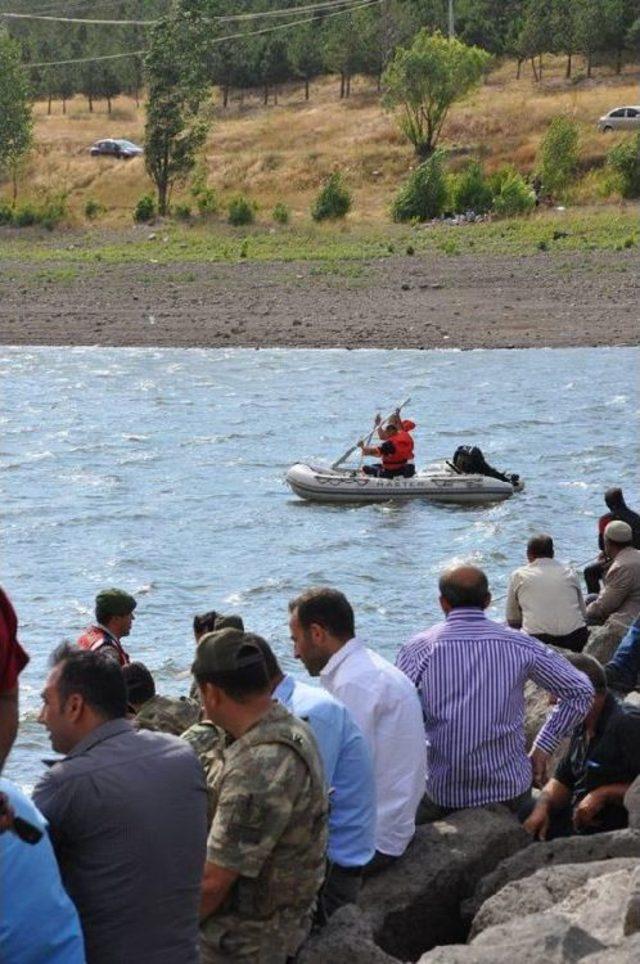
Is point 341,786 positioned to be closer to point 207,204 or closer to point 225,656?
point 225,656

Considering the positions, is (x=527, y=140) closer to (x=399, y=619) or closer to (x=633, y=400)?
(x=633, y=400)

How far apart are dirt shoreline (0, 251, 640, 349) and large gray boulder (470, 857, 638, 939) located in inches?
1218

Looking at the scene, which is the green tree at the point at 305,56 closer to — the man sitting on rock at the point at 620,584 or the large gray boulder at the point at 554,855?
the man sitting on rock at the point at 620,584

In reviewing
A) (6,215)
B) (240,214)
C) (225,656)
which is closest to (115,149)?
(6,215)

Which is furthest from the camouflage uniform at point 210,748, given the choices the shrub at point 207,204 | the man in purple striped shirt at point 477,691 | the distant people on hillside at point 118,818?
the shrub at point 207,204

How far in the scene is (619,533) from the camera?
11.9m

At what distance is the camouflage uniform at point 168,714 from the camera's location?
23.4ft

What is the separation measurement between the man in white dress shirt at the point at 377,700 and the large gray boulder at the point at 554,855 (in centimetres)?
32

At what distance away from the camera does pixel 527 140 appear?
2709 inches

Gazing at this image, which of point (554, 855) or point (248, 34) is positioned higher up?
point (554, 855)

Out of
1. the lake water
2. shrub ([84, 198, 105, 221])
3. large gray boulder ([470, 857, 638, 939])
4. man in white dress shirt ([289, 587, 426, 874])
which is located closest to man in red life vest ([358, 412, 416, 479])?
the lake water

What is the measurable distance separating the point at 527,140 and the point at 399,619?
→ 170 feet

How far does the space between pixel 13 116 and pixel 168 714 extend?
67.1 m

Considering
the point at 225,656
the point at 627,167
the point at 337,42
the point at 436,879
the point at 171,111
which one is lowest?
the point at 627,167
